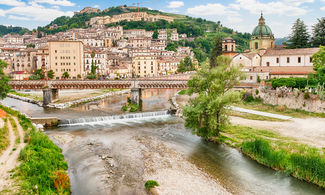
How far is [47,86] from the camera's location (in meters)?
49.3

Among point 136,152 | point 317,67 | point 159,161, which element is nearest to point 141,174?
point 159,161

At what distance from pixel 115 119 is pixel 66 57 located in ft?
168

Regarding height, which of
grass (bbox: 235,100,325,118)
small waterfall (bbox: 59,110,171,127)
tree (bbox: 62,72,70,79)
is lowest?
small waterfall (bbox: 59,110,171,127)

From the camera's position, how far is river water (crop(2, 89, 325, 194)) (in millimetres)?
17203

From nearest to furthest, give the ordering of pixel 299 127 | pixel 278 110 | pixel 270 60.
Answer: pixel 299 127 < pixel 278 110 < pixel 270 60

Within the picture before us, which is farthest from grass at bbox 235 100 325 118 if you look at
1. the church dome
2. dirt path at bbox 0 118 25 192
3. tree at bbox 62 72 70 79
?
tree at bbox 62 72 70 79

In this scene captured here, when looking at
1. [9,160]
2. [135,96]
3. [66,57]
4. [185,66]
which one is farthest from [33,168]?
[185,66]

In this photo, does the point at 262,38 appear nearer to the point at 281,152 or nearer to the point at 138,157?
the point at 281,152

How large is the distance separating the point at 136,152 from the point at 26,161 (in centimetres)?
872

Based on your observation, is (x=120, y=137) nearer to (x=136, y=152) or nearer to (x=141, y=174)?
(x=136, y=152)

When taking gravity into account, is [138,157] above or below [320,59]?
below

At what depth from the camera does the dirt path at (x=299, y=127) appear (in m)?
24.6

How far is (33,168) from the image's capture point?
55.9ft

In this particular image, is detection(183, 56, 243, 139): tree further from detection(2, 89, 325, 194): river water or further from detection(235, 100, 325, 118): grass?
detection(235, 100, 325, 118): grass
